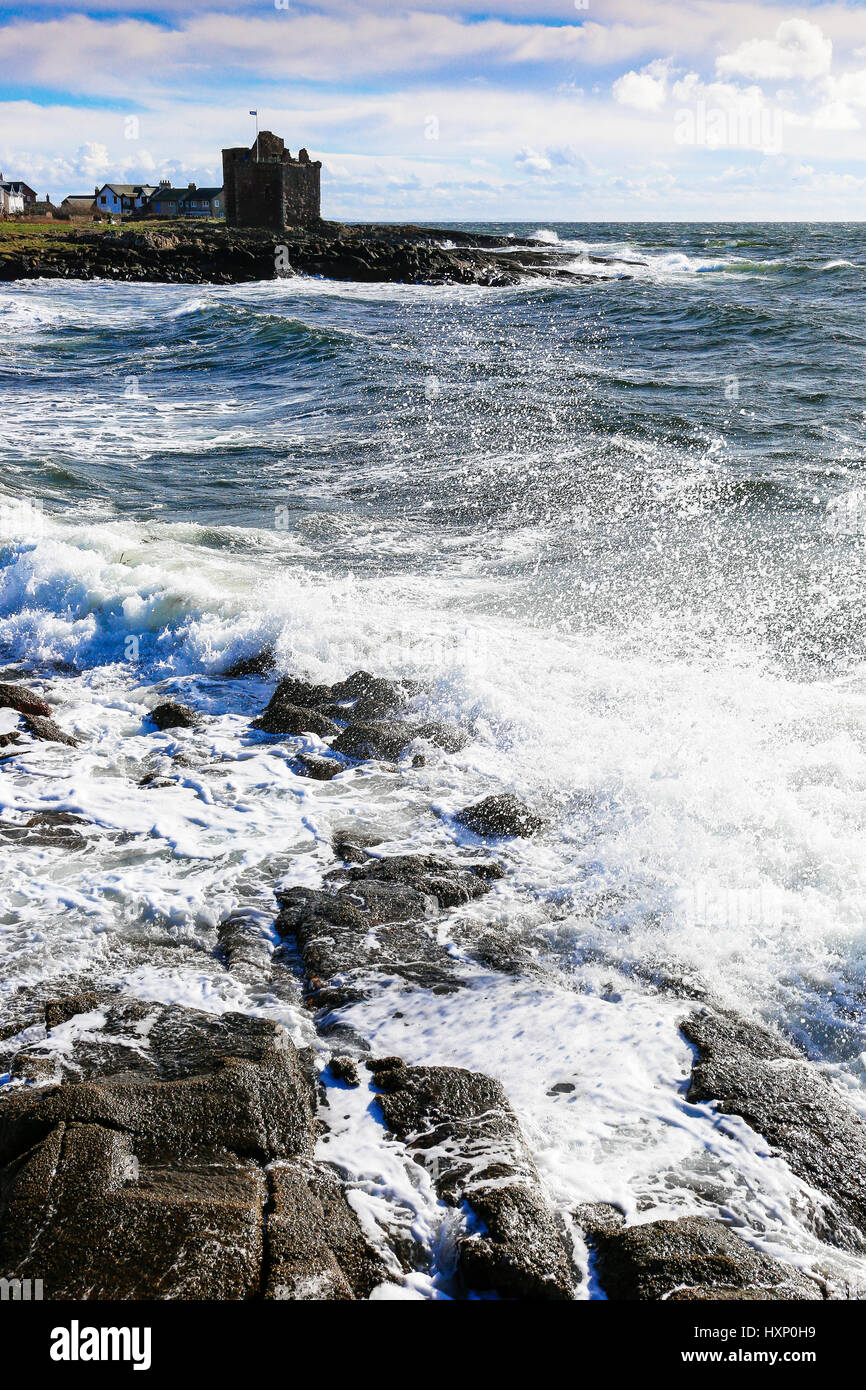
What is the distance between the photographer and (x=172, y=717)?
25.2ft

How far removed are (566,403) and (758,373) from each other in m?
5.84

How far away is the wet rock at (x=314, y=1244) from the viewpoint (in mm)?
2896

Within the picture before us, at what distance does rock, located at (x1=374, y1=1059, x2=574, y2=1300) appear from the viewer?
309cm

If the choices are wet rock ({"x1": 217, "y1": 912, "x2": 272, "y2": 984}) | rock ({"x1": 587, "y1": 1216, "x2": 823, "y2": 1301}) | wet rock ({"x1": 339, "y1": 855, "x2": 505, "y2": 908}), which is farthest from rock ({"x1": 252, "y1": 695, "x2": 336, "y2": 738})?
rock ({"x1": 587, "y1": 1216, "x2": 823, "y2": 1301})

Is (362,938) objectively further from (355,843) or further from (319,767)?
(319,767)

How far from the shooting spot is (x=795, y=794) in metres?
6.35

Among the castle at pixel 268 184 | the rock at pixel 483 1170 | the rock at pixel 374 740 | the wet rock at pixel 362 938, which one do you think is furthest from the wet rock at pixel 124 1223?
the castle at pixel 268 184

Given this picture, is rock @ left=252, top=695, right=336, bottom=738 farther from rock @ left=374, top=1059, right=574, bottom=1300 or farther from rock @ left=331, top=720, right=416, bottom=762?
rock @ left=374, top=1059, right=574, bottom=1300

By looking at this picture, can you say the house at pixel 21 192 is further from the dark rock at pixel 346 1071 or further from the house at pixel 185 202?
the dark rock at pixel 346 1071

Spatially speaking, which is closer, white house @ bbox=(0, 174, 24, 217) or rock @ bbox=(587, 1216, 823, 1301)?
rock @ bbox=(587, 1216, 823, 1301)

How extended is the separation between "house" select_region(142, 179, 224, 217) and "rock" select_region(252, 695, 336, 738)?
91.9 metres
